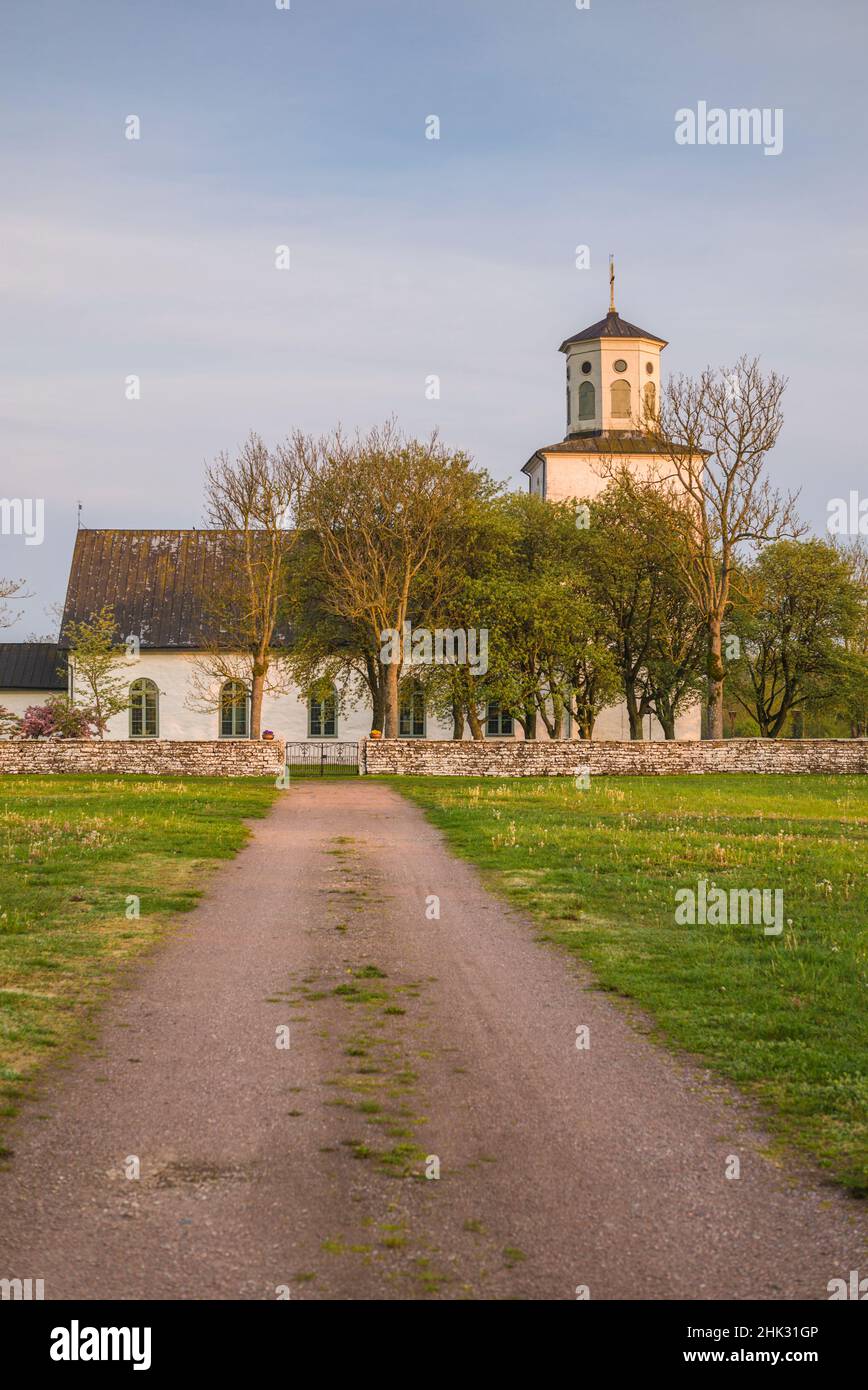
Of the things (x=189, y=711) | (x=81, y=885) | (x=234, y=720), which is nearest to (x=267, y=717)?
(x=234, y=720)

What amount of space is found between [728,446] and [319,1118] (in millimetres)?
40142

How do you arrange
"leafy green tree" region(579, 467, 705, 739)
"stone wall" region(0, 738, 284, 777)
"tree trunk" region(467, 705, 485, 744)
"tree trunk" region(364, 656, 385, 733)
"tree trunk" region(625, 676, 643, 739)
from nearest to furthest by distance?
"stone wall" region(0, 738, 284, 777), "tree trunk" region(467, 705, 485, 744), "leafy green tree" region(579, 467, 705, 739), "tree trunk" region(364, 656, 385, 733), "tree trunk" region(625, 676, 643, 739)

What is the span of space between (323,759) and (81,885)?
31.3m

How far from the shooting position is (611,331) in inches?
2486

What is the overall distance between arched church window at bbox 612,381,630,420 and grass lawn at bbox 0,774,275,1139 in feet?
125

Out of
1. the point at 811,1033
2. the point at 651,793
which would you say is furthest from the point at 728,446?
the point at 811,1033

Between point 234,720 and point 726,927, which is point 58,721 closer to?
point 234,720

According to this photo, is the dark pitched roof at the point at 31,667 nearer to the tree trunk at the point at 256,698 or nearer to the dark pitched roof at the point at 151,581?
the dark pitched roof at the point at 151,581

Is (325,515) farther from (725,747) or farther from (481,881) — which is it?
(481,881)

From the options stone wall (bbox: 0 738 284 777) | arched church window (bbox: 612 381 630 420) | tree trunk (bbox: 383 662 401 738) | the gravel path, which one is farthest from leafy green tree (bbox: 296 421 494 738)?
the gravel path

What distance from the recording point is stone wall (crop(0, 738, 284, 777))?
118 ft

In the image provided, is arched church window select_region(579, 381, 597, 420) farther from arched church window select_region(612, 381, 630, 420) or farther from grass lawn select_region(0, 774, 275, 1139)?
grass lawn select_region(0, 774, 275, 1139)
